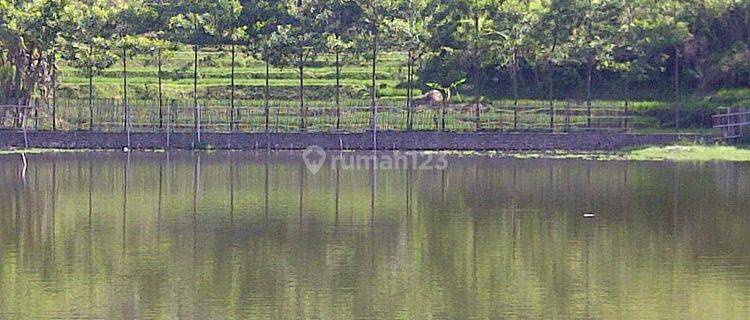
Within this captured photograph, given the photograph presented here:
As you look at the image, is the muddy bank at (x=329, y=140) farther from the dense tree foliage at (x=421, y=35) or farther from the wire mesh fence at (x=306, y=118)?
the dense tree foliage at (x=421, y=35)

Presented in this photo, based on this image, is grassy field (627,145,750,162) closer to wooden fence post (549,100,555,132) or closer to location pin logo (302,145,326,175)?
wooden fence post (549,100,555,132)

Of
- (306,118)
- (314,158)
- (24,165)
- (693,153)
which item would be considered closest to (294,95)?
(306,118)

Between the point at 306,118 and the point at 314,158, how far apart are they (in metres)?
6.55

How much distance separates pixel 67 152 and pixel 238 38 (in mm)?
8642

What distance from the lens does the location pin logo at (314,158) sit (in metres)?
43.6

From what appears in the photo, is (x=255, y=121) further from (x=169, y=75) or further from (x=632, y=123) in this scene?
(x=632, y=123)

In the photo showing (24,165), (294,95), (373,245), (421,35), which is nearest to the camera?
(373,245)

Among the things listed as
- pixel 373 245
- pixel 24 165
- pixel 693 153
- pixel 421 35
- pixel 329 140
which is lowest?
pixel 373 245

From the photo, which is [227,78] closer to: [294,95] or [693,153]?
[294,95]

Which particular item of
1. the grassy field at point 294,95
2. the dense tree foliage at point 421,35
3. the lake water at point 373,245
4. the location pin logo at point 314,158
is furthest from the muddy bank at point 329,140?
the lake water at point 373,245

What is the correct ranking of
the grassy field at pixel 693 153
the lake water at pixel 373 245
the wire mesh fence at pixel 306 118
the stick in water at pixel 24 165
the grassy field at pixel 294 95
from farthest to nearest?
the grassy field at pixel 294 95, the wire mesh fence at pixel 306 118, the grassy field at pixel 693 153, the stick in water at pixel 24 165, the lake water at pixel 373 245

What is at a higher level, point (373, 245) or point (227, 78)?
point (227, 78)

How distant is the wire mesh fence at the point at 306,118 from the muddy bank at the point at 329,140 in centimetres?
113

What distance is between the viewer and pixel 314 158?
1925 inches
